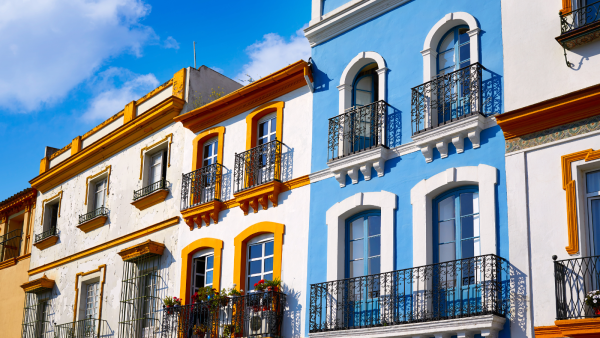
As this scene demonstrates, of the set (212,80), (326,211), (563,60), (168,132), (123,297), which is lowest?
(123,297)

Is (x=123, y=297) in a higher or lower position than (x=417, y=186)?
lower

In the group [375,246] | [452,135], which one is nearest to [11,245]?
[375,246]

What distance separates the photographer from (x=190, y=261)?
17922 mm

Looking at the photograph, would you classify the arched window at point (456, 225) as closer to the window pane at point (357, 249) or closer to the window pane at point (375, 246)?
the window pane at point (375, 246)

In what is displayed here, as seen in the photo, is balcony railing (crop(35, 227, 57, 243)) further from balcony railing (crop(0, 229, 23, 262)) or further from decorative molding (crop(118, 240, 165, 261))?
decorative molding (crop(118, 240, 165, 261))

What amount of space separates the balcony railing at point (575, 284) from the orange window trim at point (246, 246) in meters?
6.41

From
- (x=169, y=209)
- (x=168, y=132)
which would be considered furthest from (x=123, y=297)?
(x=168, y=132)

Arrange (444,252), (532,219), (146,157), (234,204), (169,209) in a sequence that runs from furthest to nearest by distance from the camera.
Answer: (146,157), (169,209), (234,204), (444,252), (532,219)

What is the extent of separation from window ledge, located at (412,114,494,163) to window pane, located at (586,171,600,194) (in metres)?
1.93

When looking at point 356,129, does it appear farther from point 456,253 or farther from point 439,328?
point 439,328

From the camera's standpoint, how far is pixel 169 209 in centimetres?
1914

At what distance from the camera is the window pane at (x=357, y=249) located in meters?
14.2

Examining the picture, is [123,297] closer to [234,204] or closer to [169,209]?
[169,209]

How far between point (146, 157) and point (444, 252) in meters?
10.9
